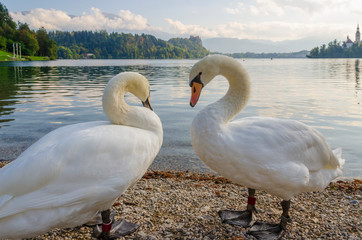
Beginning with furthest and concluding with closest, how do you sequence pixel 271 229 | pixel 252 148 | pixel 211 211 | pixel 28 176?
1. pixel 211 211
2. pixel 271 229
3. pixel 252 148
4. pixel 28 176

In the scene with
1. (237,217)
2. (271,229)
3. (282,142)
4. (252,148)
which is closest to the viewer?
(252,148)

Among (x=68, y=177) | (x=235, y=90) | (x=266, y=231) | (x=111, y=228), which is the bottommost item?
(x=266, y=231)

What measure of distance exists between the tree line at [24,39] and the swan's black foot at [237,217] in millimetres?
119276

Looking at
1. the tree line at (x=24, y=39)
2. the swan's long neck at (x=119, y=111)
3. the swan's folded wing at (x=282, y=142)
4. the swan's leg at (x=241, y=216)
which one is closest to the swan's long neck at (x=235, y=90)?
the swan's folded wing at (x=282, y=142)

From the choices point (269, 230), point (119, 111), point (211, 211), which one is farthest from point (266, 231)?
point (119, 111)

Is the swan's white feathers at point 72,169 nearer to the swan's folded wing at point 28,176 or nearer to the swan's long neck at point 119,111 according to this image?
the swan's folded wing at point 28,176

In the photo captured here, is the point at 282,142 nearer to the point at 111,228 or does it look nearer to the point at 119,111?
the point at 119,111

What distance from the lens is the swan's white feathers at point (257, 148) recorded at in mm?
3955

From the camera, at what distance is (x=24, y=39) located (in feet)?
387

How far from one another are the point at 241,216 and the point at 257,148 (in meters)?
1.28

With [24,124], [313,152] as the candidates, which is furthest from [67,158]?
[24,124]

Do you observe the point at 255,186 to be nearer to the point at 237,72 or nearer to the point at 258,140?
the point at 258,140

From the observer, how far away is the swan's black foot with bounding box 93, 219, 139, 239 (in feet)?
13.6

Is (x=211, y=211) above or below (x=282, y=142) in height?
below
